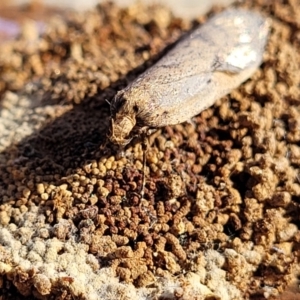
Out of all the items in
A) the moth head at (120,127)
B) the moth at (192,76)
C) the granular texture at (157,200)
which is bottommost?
the granular texture at (157,200)

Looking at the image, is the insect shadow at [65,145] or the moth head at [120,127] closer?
the moth head at [120,127]

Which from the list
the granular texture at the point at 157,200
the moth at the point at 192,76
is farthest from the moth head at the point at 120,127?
the granular texture at the point at 157,200

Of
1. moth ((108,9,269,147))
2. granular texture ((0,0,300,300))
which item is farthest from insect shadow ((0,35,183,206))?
moth ((108,9,269,147))

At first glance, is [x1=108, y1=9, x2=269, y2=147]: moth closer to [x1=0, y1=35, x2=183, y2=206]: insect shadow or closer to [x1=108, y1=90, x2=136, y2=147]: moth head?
[x1=108, y1=90, x2=136, y2=147]: moth head

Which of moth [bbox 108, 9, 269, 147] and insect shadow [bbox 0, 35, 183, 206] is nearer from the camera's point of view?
moth [bbox 108, 9, 269, 147]

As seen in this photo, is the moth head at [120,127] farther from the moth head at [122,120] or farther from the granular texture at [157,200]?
the granular texture at [157,200]

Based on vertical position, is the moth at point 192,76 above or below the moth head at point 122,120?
above
